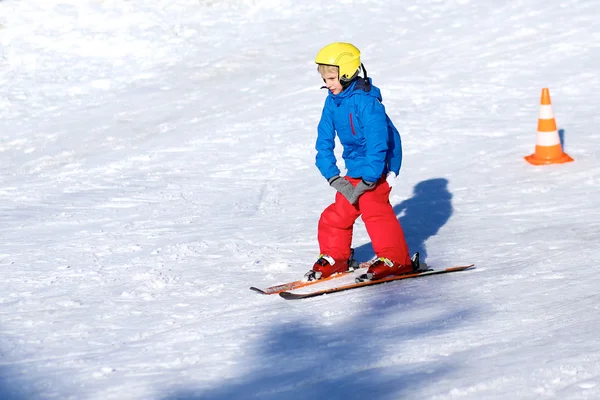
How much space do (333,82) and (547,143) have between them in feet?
13.0

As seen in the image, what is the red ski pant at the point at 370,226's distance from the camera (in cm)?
607

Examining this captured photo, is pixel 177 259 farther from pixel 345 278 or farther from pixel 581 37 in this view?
pixel 581 37

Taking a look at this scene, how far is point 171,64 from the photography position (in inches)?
562

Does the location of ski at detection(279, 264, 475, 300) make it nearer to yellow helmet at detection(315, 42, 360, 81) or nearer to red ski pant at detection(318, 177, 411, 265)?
red ski pant at detection(318, 177, 411, 265)

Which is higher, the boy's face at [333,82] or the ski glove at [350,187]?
the boy's face at [333,82]

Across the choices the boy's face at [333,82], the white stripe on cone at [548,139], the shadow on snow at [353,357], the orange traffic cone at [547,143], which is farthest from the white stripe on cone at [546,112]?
the shadow on snow at [353,357]

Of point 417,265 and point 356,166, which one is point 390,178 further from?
point 417,265

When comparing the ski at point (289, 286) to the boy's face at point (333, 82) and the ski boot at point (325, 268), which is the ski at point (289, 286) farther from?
the boy's face at point (333, 82)

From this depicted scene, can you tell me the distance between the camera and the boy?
5922 mm

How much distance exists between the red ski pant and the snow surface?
1.01ft

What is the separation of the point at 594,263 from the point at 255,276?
7.75ft

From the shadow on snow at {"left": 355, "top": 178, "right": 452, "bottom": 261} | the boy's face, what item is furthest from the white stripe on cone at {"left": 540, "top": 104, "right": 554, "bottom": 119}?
the boy's face

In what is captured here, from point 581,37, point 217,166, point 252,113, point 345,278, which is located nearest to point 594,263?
point 345,278

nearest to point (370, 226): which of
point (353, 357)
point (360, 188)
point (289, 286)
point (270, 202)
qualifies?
point (360, 188)
